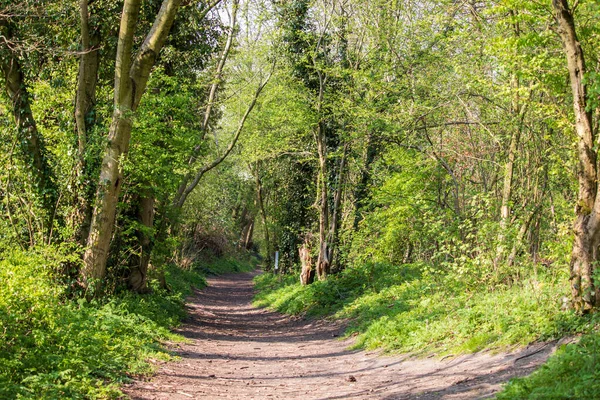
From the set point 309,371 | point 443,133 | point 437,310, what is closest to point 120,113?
point 309,371

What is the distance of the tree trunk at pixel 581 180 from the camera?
767 cm

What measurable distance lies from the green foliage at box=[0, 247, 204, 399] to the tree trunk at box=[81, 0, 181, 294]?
49.2 inches

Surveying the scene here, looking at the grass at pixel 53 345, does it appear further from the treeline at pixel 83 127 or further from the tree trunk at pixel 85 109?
the tree trunk at pixel 85 109

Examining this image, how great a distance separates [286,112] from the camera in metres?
21.2

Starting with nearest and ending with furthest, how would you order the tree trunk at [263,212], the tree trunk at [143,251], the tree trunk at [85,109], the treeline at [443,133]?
the treeline at [443,133], the tree trunk at [85,109], the tree trunk at [143,251], the tree trunk at [263,212]

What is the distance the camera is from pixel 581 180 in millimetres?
8062

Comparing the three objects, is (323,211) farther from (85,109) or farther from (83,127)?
(83,127)

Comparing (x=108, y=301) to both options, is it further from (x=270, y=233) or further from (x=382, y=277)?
(x=270, y=233)

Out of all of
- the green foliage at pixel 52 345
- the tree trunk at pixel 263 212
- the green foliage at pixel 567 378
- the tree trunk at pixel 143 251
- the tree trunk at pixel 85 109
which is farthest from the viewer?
the tree trunk at pixel 263 212

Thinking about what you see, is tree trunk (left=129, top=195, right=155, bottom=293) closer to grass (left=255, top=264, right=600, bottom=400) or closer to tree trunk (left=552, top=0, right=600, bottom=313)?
grass (left=255, top=264, right=600, bottom=400)

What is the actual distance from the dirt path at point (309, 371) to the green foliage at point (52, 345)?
1.77 ft

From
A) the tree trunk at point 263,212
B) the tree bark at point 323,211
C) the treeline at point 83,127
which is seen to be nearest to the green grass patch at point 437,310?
the tree bark at point 323,211

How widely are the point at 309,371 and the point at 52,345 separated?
4892mm

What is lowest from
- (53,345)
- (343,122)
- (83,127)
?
(53,345)
